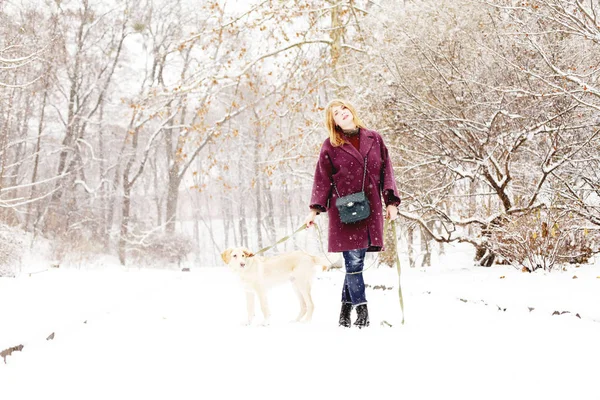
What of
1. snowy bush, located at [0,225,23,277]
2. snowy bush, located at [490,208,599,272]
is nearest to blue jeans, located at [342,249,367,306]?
snowy bush, located at [490,208,599,272]

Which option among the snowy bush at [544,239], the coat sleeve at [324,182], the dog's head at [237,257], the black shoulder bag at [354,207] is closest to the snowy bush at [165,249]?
the snowy bush at [544,239]

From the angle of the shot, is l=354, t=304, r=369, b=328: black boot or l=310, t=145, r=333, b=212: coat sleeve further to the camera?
l=310, t=145, r=333, b=212: coat sleeve

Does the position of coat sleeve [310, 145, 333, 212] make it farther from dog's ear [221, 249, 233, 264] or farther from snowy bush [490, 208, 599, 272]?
snowy bush [490, 208, 599, 272]

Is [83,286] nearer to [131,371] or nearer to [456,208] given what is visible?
[131,371]

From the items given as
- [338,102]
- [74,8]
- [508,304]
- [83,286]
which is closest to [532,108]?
[508,304]

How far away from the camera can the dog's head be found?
14.7ft

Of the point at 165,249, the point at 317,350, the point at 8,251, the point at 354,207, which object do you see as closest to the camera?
the point at 317,350

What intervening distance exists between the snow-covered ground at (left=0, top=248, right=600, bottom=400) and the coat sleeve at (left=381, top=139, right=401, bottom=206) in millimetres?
1102

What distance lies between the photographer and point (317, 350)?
10.6ft

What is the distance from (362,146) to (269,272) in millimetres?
1525

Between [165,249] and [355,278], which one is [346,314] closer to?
[355,278]

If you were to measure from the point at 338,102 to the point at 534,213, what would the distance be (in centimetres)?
509

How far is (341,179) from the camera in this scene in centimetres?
429

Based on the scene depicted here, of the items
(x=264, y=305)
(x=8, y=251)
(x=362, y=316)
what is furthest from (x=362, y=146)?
(x=8, y=251)
